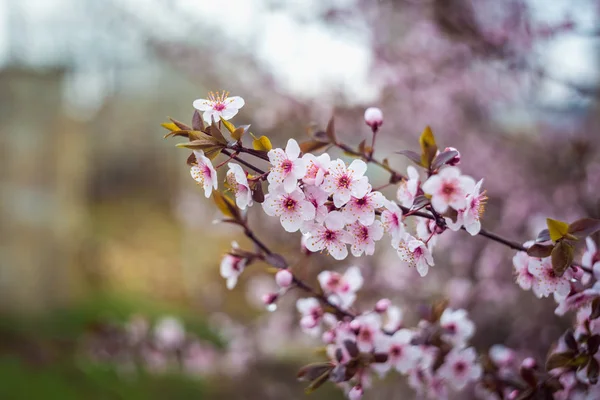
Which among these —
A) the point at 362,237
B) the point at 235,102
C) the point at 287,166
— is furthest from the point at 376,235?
the point at 235,102

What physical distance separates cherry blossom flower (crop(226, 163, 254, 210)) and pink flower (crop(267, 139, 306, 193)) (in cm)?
4

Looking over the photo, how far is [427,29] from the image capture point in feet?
8.26

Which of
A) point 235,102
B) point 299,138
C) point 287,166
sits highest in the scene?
point 299,138

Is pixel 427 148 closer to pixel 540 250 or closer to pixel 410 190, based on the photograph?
pixel 410 190

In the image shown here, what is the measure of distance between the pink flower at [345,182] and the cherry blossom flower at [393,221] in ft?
0.11

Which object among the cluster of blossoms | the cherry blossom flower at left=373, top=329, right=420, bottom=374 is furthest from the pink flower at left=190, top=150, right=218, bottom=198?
the cherry blossom flower at left=373, top=329, right=420, bottom=374

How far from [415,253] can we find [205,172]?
0.29 m

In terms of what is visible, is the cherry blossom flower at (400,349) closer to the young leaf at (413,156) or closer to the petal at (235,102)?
the young leaf at (413,156)

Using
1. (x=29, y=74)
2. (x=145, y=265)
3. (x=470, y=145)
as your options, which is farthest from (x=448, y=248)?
(x=145, y=265)

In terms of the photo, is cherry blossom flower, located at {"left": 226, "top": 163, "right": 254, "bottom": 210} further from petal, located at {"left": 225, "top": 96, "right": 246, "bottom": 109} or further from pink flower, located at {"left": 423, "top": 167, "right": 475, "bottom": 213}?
pink flower, located at {"left": 423, "top": 167, "right": 475, "bottom": 213}

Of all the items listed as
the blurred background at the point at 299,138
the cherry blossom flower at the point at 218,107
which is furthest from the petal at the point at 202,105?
the blurred background at the point at 299,138

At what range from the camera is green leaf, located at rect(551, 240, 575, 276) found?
669 mm

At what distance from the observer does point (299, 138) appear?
262cm

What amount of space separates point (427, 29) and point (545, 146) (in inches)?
29.0
